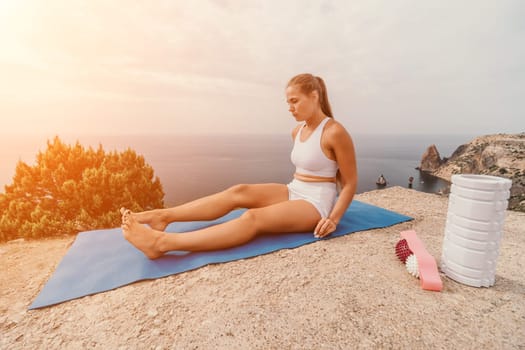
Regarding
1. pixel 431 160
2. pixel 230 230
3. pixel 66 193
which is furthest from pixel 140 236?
pixel 431 160

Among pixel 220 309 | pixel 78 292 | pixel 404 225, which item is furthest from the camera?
pixel 404 225

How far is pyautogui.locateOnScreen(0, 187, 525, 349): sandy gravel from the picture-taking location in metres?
1.30

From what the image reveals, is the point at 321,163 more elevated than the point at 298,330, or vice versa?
the point at 321,163

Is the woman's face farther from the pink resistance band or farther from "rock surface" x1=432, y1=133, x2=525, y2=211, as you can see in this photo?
"rock surface" x1=432, y1=133, x2=525, y2=211

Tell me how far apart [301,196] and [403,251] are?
0.97 m

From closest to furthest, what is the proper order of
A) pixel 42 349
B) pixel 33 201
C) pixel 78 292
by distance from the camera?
pixel 42 349 < pixel 78 292 < pixel 33 201

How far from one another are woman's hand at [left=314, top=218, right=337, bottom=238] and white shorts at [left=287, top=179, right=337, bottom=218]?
9 centimetres

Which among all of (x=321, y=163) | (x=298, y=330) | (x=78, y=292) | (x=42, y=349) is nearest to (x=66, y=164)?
(x=78, y=292)

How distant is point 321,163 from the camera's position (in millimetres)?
2447

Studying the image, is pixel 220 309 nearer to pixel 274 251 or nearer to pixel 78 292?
pixel 274 251

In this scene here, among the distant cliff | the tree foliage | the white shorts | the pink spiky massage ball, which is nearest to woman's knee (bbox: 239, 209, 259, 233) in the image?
the white shorts

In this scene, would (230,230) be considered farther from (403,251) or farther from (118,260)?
(403,251)

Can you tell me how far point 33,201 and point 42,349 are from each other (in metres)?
3.04

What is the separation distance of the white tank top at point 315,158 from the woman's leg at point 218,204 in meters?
0.36
